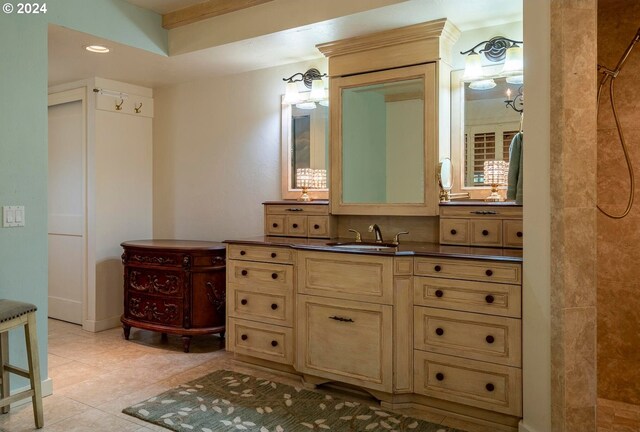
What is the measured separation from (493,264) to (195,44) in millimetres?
2524

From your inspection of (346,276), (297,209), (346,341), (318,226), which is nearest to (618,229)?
(346,276)

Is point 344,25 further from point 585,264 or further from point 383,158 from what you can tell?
point 585,264

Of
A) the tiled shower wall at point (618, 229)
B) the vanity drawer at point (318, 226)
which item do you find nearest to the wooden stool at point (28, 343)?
the vanity drawer at point (318, 226)

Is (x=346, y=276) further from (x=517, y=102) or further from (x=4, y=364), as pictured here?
(x=4, y=364)

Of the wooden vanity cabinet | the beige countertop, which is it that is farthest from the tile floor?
the beige countertop

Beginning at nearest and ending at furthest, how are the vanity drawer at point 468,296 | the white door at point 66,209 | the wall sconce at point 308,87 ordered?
the vanity drawer at point 468,296
the wall sconce at point 308,87
the white door at point 66,209

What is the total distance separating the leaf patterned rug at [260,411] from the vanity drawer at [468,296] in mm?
617

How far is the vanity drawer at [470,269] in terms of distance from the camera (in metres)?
2.32

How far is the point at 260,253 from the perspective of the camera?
3.13 metres

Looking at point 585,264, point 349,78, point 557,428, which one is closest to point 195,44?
point 349,78

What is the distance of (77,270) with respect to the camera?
4.43 metres

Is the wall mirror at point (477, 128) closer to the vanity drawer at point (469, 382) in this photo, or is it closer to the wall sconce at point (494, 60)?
the wall sconce at point (494, 60)

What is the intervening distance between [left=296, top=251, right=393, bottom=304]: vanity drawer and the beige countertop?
4 cm

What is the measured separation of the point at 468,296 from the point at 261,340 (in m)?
1.41
